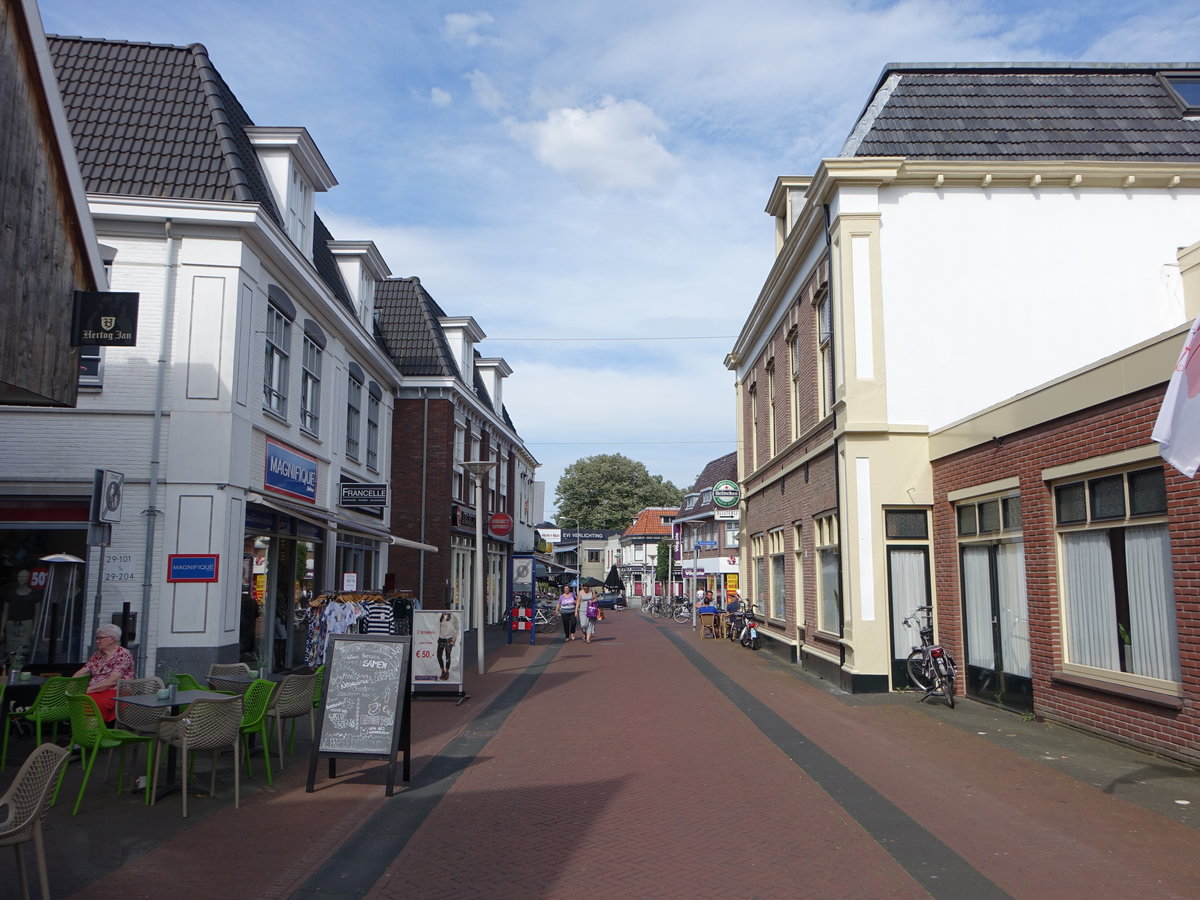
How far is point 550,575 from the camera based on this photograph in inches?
1977

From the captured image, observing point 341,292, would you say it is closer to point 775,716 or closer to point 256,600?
point 256,600

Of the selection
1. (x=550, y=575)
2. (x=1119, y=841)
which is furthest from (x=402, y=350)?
(x=550, y=575)

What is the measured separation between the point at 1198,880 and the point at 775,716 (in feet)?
22.8

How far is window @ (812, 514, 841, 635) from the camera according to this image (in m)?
15.8

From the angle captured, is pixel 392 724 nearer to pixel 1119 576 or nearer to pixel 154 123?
pixel 1119 576

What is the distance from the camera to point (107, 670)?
859cm

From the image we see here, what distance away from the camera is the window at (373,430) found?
22422 millimetres

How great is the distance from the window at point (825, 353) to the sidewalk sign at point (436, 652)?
7367 mm

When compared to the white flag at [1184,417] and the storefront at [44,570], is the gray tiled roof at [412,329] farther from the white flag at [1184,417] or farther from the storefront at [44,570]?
the white flag at [1184,417]

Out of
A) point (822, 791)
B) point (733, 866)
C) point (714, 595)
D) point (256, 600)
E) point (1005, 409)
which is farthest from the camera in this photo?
point (714, 595)

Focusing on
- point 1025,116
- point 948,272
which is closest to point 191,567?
point 948,272

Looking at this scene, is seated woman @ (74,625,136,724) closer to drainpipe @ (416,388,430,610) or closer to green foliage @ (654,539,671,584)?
drainpipe @ (416,388,430,610)

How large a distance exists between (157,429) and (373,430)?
1000 centimetres

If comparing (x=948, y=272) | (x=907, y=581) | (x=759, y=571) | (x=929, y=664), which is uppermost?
(x=948, y=272)
